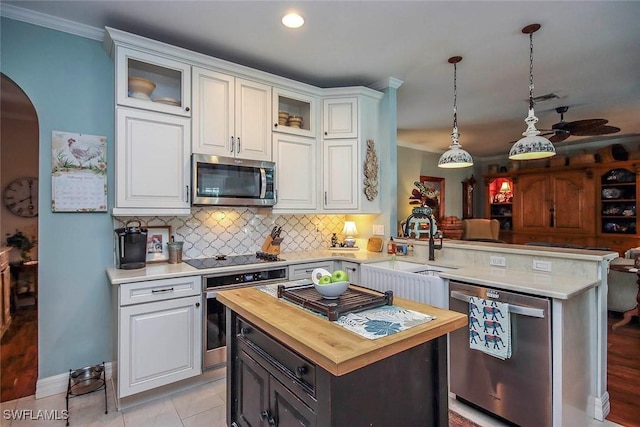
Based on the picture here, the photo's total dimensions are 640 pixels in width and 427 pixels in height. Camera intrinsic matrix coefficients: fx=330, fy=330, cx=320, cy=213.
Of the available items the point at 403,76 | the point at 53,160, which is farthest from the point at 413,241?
the point at 53,160

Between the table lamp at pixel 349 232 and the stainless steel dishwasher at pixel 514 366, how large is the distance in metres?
1.59

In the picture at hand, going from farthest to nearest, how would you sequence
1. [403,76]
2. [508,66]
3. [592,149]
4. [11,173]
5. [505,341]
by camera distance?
[592,149], [11,173], [403,76], [508,66], [505,341]

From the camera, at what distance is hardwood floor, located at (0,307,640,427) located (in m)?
2.27

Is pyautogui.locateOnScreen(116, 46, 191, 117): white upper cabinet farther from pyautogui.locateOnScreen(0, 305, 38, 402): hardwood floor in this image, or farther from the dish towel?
the dish towel

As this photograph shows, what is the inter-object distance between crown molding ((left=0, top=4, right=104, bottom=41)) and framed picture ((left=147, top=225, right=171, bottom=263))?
5.09 ft

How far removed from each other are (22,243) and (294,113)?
427 centimetres

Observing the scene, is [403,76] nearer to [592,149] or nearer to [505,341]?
[505,341]

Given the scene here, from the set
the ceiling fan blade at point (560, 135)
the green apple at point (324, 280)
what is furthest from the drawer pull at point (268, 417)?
the ceiling fan blade at point (560, 135)

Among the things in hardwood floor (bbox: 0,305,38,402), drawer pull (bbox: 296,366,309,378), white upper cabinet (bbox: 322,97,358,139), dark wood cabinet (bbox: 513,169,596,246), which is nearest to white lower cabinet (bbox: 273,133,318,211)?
white upper cabinet (bbox: 322,97,358,139)

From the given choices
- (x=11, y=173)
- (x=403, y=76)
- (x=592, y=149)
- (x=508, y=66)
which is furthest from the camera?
(x=592, y=149)

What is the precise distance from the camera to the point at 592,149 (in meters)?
6.41

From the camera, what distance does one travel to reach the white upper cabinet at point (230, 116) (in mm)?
2717

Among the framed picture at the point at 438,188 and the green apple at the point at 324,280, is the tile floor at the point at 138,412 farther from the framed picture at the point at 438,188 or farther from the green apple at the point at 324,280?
the framed picture at the point at 438,188

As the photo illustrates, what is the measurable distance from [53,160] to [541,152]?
3.82 m
